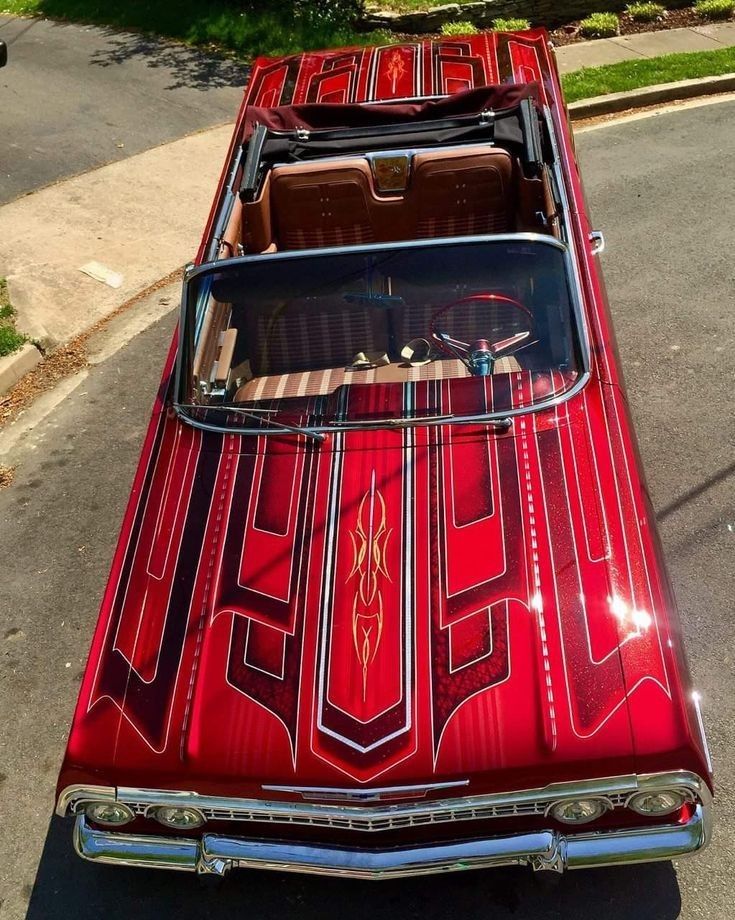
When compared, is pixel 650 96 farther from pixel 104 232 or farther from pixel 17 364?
pixel 17 364

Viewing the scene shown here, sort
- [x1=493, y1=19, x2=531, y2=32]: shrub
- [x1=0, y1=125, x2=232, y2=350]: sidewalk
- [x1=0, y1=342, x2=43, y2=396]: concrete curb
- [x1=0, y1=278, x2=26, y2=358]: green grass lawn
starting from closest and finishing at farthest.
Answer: [x1=0, y1=342, x2=43, y2=396]: concrete curb < [x1=0, y1=278, x2=26, y2=358]: green grass lawn < [x1=0, y1=125, x2=232, y2=350]: sidewalk < [x1=493, y1=19, x2=531, y2=32]: shrub

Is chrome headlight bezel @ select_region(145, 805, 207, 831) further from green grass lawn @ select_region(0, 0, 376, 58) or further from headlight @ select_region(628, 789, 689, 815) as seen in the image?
green grass lawn @ select_region(0, 0, 376, 58)

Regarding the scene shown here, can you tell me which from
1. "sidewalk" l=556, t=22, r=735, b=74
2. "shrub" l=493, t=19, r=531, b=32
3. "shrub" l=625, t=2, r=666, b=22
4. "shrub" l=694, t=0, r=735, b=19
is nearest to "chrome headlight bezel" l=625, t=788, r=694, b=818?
"sidewalk" l=556, t=22, r=735, b=74

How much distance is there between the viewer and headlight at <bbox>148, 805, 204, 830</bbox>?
9.17 ft

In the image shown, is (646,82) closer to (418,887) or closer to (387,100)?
(387,100)

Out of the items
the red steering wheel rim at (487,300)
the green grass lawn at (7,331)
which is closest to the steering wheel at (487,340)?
the red steering wheel rim at (487,300)

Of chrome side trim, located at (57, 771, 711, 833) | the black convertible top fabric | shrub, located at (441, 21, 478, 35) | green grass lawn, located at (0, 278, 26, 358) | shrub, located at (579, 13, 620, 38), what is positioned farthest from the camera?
shrub, located at (579, 13, 620, 38)

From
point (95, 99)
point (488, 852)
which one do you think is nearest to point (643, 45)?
point (95, 99)

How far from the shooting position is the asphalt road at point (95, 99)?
912 cm

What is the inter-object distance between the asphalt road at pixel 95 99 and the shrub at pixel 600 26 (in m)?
4.42

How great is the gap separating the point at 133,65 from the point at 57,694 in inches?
378

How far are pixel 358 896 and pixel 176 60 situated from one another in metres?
10.8

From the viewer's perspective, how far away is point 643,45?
10477mm

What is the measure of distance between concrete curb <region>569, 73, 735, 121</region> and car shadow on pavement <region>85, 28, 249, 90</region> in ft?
13.8
